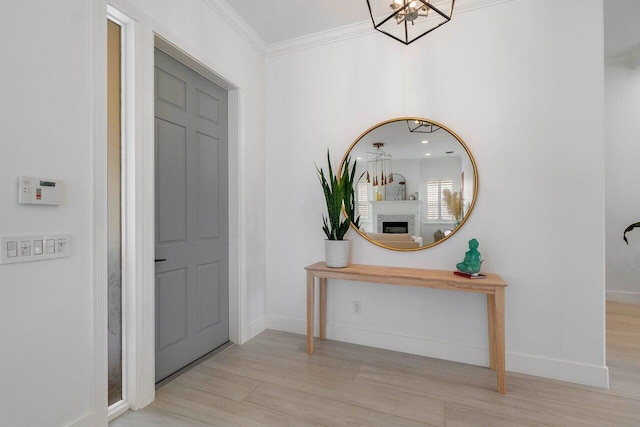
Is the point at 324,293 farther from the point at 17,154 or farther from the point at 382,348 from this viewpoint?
the point at 17,154

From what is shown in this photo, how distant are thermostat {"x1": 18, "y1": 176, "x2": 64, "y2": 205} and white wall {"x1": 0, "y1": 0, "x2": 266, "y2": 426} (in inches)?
1.1

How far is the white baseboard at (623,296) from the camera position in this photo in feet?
12.0

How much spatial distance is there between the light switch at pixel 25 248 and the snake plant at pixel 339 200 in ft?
5.97

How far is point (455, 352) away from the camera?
240 cm

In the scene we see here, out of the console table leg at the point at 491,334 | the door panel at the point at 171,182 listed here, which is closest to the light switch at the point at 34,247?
the door panel at the point at 171,182

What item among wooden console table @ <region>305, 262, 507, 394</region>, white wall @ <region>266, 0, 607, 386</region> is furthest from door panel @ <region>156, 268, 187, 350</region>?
white wall @ <region>266, 0, 607, 386</region>

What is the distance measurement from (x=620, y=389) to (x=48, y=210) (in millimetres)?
3451

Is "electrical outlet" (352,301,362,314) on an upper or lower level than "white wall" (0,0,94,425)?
lower

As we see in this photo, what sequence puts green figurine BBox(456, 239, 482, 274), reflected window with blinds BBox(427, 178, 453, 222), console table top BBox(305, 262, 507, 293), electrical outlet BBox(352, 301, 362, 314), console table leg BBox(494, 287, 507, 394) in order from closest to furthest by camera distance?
console table leg BBox(494, 287, 507, 394)
console table top BBox(305, 262, 507, 293)
green figurine BBox(456, 239, 482, 274)
reflected window with blinds BBox(427, 178, 453, 222)
electrical outlet BBox(352, 301, 362, 314)

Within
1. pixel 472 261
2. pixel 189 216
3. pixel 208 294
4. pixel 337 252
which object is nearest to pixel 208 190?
pixel 189 216

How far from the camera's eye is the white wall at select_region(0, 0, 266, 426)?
1.21 metres

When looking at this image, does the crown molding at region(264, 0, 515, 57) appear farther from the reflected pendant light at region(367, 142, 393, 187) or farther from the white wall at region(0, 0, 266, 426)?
the white wall at region(0, 0, 266, 426)

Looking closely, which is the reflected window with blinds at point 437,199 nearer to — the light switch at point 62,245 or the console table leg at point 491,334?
the console table leg at point 491,334

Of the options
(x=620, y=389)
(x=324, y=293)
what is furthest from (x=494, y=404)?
(x=324, y=293)
